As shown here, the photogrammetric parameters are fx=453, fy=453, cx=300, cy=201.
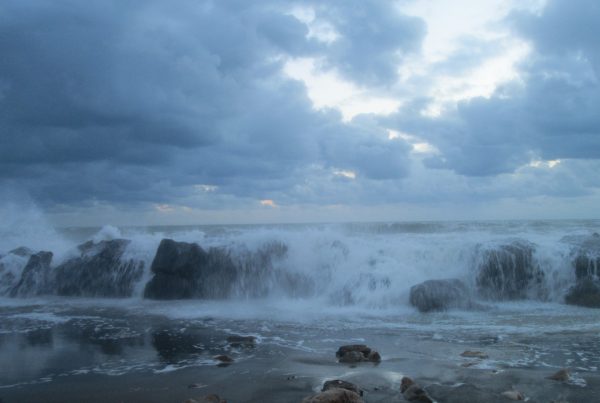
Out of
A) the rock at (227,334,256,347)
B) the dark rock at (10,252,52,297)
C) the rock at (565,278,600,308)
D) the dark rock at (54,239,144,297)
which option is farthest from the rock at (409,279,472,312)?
the dark rock at (10,252,52,297)

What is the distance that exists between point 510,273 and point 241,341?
11569 mm

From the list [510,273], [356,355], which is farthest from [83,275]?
[510,273]

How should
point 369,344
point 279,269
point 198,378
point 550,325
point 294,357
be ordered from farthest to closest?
point 279,269 < point 550,325 < point 369,344 < point 294,357 < point 198,378

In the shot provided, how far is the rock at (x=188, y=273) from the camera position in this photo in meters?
17.6

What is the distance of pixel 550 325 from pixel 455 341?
10.8 ft

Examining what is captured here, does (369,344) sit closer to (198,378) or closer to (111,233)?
(198,378)

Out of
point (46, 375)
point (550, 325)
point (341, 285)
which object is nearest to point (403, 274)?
point (341, 285)

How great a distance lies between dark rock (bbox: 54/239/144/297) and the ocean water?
47 centimetres

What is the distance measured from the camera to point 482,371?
7.58 m

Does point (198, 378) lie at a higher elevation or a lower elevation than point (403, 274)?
lower

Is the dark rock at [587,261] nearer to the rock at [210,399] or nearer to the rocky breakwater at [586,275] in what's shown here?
the rocky breakwater at [586,275]

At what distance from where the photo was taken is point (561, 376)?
23.2ft

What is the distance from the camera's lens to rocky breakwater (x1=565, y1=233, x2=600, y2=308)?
14672 mm

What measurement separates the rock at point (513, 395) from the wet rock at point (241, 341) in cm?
515
